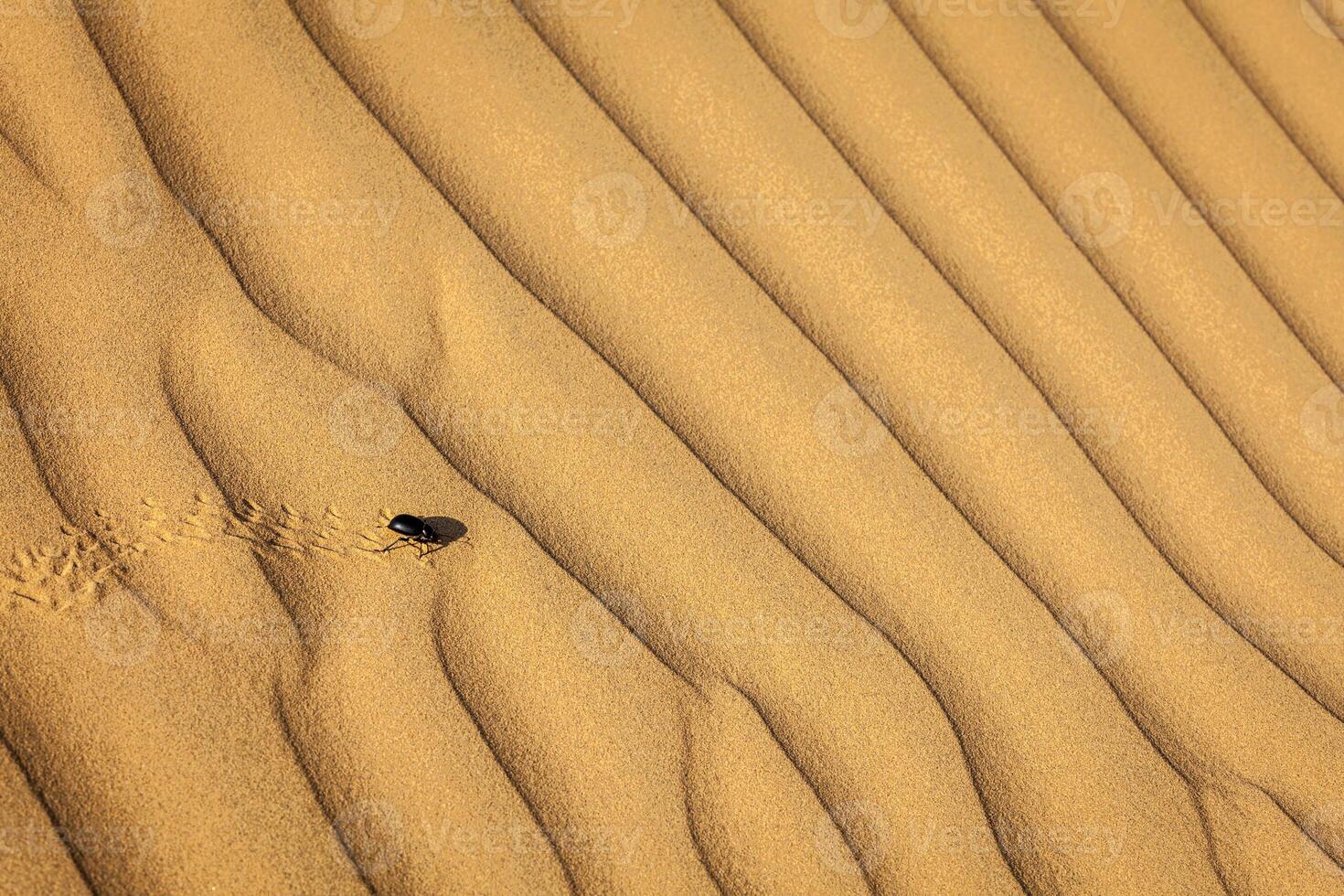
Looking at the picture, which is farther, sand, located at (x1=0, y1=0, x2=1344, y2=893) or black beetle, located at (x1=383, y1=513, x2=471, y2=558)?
black beetle, located at (x1=383, y1=513, x2=471, y2=558)

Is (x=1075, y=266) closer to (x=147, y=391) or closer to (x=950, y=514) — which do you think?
(x=950, y=514)

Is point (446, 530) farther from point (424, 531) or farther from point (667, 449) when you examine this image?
point (667, 449)

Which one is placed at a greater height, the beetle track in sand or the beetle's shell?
the beetle track in sand

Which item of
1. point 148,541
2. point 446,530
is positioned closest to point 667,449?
point 446,530

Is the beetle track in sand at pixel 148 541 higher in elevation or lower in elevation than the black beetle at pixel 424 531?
higher

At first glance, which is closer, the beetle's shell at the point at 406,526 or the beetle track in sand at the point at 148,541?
the beetle track in sand at the point at 148,541

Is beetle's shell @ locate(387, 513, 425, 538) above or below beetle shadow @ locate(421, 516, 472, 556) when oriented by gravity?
above
